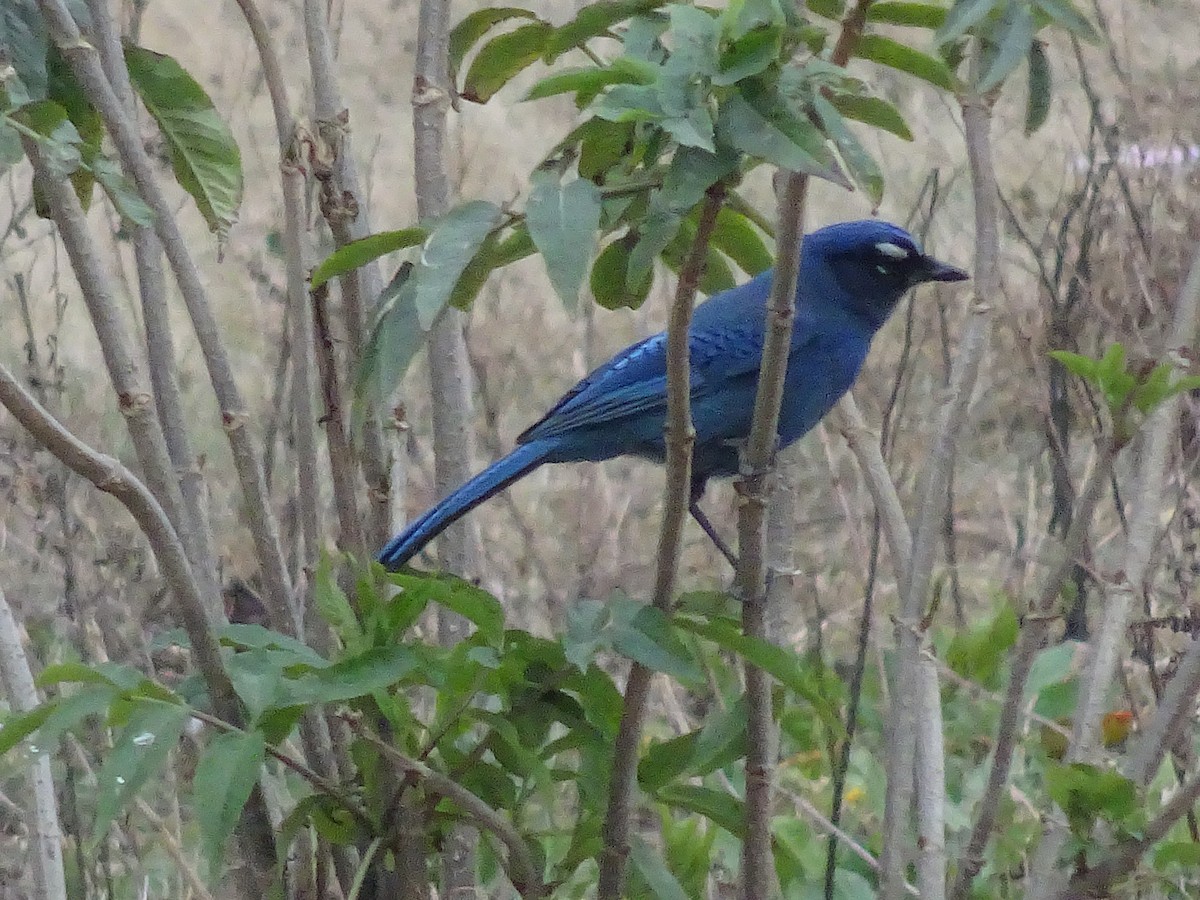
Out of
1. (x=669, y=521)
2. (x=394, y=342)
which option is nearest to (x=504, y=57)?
(x=394, y=342)

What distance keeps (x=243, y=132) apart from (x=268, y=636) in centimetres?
466

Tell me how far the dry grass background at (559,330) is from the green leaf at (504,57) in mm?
1489

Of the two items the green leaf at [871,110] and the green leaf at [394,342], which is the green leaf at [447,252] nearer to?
the green leaf at [394,342]

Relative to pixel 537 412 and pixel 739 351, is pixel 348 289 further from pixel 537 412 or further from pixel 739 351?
pixel 537 412

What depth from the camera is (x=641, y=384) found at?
95.7 inches

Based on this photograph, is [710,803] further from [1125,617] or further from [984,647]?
[984,647]

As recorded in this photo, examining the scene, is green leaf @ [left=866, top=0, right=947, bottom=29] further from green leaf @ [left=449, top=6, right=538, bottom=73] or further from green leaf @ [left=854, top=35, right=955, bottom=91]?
green leaf @ [left=449, top=6, right=538, bottom=73]

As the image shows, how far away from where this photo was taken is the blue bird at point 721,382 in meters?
2.35

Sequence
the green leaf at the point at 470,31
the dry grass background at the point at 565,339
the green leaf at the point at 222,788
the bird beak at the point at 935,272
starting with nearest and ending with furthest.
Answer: the green leaf at the point at 222,788, the green leaf at the point at 470,31, the bird beak at the point at 935,272, the dry grass background at the point at 565,339

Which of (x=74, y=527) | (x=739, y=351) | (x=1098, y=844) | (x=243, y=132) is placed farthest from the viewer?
(x=243, y=132)

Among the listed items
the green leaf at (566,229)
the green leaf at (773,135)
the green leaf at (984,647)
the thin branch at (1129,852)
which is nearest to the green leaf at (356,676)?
the green leaf at (566,229)

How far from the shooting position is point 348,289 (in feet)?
5.07

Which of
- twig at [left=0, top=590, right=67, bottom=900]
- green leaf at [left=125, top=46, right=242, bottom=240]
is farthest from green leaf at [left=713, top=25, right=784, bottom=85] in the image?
twig at [left=0, top=590, right=67, bottom=900]

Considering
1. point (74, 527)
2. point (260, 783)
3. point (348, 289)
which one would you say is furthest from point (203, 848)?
point (74, 527)
